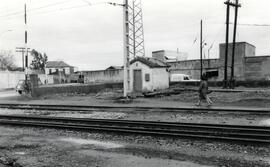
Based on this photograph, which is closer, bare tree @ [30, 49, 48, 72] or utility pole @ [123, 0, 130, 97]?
utility pole @ [123, 0, 130, 97]

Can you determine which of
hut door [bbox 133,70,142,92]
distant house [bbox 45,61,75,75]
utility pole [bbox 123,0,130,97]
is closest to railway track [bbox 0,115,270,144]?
utility pole [bbox 123,0,130,97]

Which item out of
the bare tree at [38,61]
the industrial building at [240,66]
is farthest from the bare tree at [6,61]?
the industrial building at [240,66]

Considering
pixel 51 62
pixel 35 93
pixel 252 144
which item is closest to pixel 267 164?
pixel 252 144

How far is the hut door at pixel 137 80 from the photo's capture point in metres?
29.5

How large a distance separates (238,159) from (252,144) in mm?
1418

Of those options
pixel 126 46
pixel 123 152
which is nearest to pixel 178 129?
pixel 123 152

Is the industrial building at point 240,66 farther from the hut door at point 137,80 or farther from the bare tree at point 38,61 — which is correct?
the bare tree at point 38,61

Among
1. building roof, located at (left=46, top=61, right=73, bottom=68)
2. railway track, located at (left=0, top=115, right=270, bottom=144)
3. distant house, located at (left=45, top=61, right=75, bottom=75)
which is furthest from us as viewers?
building roof, located at (left=46, top=61, right=73, bottom=68)

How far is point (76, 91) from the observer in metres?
33.2

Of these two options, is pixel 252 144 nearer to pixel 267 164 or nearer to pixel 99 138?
pixel 267 164

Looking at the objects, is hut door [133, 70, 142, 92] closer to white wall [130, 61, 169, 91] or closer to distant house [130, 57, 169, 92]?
distant house [130, 57, 169, 92]

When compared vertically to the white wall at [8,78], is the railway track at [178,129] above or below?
below

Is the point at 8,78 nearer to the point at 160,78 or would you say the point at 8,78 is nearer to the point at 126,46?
the point at 160,78

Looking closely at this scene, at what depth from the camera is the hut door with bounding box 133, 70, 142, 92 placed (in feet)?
96.7
